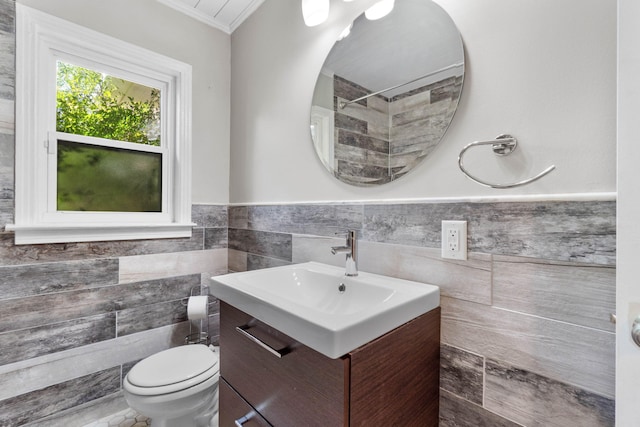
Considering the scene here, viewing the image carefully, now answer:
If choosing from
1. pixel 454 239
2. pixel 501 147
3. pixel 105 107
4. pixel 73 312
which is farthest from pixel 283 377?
pixel 105 107

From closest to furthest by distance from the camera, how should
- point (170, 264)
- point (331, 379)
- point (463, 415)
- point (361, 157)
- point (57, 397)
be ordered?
1. point (331, 379)
2. point (463, 415)
3. point (361, 157)
4. point (57, 397)
5. point (170, 264)

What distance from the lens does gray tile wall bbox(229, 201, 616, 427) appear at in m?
0.67

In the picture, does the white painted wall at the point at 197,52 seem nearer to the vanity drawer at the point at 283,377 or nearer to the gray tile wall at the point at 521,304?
the vanity drawer at the point at 283,377

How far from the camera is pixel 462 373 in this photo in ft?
2.92

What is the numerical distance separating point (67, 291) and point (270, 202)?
1.16 m

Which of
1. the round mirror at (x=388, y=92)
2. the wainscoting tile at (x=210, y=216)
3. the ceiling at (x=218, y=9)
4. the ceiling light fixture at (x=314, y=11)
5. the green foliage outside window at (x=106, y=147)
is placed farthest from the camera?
the wainscoting tile at (x=210, y=216)

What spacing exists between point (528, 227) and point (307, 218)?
93 cm

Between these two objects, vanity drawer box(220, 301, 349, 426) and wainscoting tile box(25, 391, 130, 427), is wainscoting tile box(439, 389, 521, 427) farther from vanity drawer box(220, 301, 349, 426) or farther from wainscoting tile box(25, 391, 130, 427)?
wainscoting tile box(25, 391, 130, 427)

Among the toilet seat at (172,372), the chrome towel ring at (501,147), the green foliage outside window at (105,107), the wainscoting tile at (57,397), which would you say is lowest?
the wainscoting tile at (57,397)

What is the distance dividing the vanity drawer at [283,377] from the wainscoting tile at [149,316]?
1.00 m

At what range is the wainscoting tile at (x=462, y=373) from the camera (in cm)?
85

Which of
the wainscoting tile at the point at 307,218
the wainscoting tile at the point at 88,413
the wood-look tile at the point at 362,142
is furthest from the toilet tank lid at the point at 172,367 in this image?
the wood-look tile at the point at 362,142

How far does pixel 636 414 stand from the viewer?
508 mm

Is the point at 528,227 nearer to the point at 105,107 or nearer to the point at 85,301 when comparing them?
the point at 85,301
